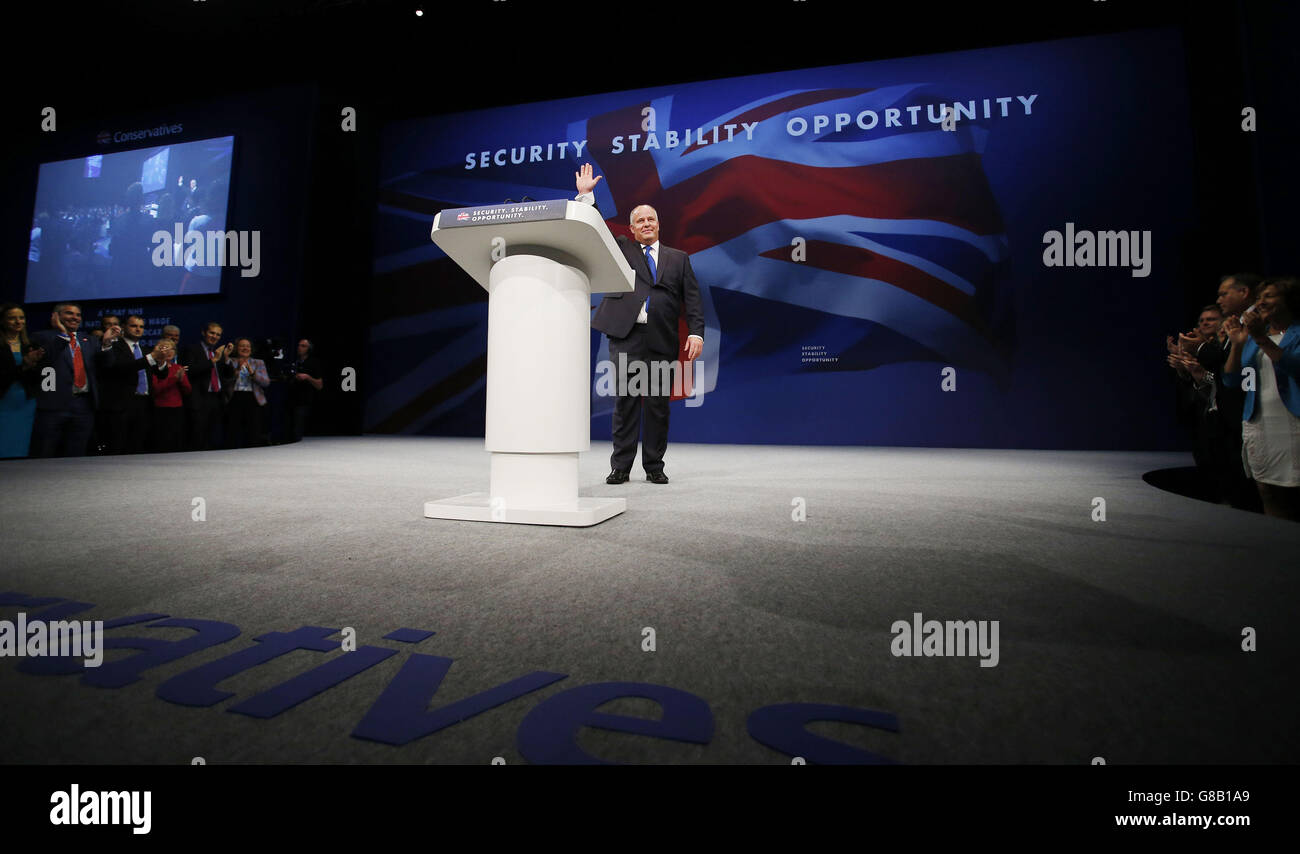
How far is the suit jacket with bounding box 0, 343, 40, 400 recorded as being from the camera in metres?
4.19

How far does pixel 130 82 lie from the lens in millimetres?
7914

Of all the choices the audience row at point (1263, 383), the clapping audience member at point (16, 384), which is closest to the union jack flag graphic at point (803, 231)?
the audience row at point (1263, 383)

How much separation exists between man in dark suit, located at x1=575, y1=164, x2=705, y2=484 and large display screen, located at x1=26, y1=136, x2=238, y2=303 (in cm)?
677


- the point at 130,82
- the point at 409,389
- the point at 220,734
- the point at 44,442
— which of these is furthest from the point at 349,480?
the point at 130,82

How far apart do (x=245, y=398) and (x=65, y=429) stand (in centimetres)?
176

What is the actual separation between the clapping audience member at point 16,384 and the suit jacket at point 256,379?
6.07 ft

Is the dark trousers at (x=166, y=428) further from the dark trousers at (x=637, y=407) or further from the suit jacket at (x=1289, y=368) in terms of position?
the suit jacket at (x=1289, y=368)

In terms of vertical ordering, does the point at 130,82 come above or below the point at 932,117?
above

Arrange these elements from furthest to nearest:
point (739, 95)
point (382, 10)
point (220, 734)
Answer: point (739, 95)
point (382, 10)
point (220, 734)

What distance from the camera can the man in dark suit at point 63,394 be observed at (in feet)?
14.9
